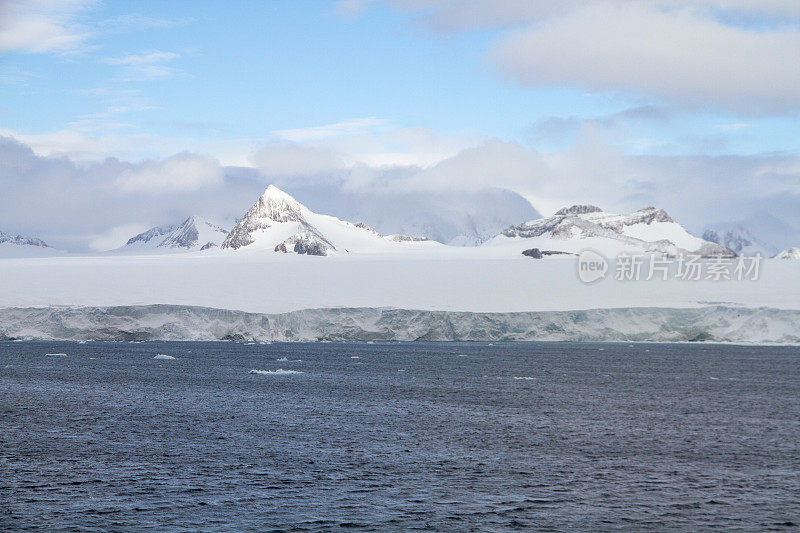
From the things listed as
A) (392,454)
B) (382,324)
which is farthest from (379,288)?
(392,454)

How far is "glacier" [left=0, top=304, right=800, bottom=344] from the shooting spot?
3880 inches

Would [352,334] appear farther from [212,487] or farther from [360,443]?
[212,487]

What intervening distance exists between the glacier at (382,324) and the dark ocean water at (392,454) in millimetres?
39670

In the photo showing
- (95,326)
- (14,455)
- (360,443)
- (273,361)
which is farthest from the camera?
(95,326)

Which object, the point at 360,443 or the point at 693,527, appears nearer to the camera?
the point at 693,527

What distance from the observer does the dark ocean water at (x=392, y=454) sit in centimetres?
2231

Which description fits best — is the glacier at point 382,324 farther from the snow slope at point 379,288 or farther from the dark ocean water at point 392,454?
the dark ocean water at point 392,454

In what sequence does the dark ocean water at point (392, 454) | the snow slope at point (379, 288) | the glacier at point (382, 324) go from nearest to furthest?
the dark ocean water at point (392, 454) → the snow slope at point (379, 288) → the glacier at point (382, 324)

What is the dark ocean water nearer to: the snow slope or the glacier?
the snow slope

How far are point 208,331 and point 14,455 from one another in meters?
74.1

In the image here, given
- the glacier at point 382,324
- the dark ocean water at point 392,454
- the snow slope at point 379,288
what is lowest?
the dark ocean water at point 392,454

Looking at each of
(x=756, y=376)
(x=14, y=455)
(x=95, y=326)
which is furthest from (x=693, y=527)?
(x=95, y=326)

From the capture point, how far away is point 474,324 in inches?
4195

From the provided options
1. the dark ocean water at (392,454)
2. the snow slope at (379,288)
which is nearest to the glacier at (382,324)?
the snow slope at (379,288)
